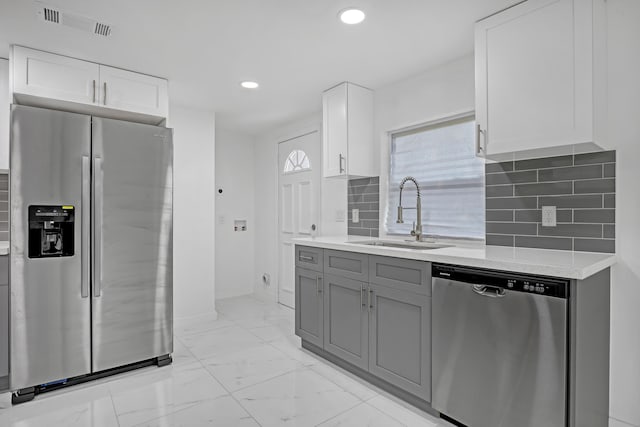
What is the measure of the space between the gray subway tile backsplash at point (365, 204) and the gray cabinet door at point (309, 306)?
762 millimetres

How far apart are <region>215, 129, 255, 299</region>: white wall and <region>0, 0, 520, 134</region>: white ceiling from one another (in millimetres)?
1677

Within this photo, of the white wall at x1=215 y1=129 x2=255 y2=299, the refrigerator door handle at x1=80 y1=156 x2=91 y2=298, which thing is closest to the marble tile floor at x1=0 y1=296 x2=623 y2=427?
the refrigerator door handle at x1=80 y1=156 x2=91 y2=298

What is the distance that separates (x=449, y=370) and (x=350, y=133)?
203 centimetres

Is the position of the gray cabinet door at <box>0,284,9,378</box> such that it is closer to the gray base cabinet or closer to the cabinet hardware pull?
the gray base cabinet

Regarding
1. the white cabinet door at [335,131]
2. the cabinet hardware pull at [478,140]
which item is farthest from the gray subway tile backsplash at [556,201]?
the white cabinet door at [335,131]

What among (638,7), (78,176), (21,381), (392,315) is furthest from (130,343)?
(638,7)

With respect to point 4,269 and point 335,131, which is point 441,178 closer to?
point 335,131

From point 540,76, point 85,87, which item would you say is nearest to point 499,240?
point 540,76

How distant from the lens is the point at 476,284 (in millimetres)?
Answer: 1800

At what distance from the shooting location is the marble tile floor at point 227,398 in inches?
80.0

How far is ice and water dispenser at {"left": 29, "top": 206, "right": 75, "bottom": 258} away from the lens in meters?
2.26

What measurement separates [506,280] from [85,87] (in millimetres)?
3097

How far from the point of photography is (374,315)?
2.38m

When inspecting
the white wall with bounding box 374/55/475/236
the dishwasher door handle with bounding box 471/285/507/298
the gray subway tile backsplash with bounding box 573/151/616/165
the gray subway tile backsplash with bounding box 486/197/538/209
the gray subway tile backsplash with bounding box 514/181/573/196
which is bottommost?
the dishwasher door handle with bounding box 471/285/507/298
